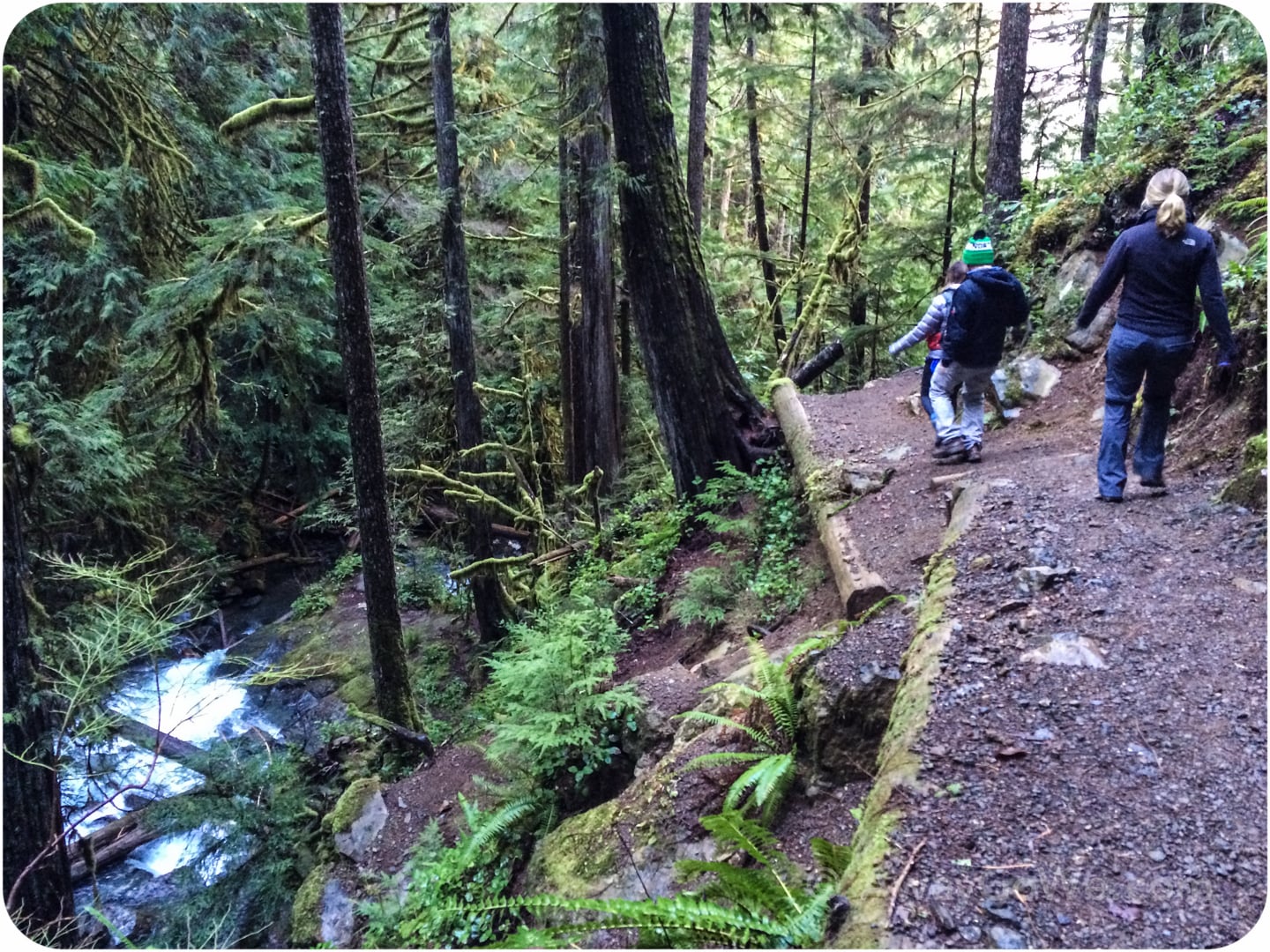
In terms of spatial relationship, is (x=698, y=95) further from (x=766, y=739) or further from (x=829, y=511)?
(x=766, y=739)

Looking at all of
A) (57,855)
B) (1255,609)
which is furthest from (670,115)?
→ (57,855)

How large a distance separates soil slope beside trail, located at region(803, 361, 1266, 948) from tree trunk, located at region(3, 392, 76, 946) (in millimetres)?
7158

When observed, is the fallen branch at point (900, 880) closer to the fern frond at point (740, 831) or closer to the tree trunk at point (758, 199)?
the fern frond at point (740, 831)

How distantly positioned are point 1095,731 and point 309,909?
21.7 ft

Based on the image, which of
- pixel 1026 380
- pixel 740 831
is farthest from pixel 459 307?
pixel 740 831

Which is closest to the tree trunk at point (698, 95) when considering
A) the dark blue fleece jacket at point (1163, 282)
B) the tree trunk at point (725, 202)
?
the tree trunk at point (725, 202)

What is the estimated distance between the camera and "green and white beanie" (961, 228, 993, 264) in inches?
257

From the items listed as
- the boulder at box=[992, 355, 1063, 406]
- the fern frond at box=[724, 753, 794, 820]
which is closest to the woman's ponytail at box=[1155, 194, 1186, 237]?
the boulder at box=[992, 355, 1063, 406]

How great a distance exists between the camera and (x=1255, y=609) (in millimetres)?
3617

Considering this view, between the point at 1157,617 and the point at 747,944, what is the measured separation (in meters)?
2.80

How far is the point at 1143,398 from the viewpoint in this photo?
16.9ft

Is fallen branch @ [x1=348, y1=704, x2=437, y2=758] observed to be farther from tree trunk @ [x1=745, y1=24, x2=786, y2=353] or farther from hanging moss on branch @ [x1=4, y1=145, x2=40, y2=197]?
tree trunk @ [x1=745, y1=24, x2=786, y2=353]

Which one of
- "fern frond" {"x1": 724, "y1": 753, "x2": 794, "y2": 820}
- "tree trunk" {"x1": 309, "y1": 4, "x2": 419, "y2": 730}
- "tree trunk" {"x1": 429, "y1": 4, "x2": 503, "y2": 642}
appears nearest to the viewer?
"fern frond" {"x1": 724, "y1": 753, "x2": 794, "y2": 820}

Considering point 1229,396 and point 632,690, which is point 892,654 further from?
point 1229,396
